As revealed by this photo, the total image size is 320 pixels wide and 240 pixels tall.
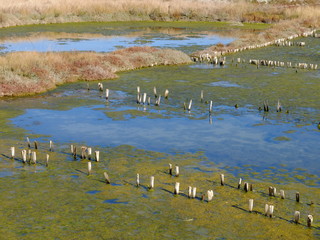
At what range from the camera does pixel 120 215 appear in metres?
14.0

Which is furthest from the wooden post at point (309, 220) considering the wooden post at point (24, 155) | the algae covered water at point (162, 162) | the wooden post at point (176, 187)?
the wooden post at point (24, 155)

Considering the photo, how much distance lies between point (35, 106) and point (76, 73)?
839 cm

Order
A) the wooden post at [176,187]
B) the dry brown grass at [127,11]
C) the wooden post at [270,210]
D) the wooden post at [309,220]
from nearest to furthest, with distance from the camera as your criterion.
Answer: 1. the wooden post at [309,220]
2. the wooden post at [270,210]
3. the wooden post at [176,187]
4. the dry brown grass at [127,11]

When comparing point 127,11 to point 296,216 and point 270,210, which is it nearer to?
point 270,210

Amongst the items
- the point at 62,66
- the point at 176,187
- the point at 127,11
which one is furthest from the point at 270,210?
the point at 127,11

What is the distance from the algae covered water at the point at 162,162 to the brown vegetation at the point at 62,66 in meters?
1.26

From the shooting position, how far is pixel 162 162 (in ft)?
60.5

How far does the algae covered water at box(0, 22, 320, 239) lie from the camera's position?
44.3 ft

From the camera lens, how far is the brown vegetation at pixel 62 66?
1216 inches

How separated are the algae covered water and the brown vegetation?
1.26 m

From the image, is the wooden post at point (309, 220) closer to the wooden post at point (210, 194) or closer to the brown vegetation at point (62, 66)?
the wooden post at point (210, 194)

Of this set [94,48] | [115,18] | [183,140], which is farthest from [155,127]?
[115,18]

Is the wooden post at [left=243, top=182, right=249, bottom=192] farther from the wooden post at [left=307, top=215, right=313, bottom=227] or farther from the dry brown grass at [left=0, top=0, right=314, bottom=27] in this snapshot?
the dry brown grass at [left=0, top=0, right=314, bottom=27]

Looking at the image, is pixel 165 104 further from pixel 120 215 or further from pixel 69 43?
pixel 69 43
